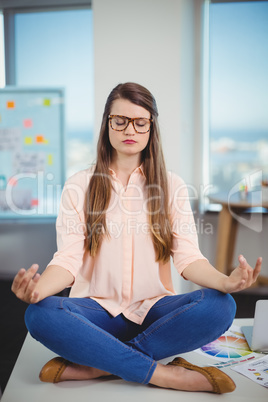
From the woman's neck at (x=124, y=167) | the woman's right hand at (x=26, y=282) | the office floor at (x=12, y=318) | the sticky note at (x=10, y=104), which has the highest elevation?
the sticky note at (x=10, y=104)

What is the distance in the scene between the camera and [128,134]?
1.51 m

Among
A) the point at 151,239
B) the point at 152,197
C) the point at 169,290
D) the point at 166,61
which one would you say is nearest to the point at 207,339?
the point at 169,290

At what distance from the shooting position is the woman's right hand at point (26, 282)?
1188mm

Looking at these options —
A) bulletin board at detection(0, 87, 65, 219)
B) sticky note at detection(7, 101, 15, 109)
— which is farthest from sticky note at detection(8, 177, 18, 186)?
sticky note at detection(7, 101, 15, 109)

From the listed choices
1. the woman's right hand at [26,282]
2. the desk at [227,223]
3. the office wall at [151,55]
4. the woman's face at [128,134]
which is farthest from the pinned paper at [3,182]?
the woman's right hand at [26,282]

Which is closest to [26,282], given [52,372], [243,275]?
[52,372]

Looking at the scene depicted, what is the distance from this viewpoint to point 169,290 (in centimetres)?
163

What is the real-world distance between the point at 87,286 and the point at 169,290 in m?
0.30

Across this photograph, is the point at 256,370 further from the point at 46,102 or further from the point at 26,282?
the point at 46,102

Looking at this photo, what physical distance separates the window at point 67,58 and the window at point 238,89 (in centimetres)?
94

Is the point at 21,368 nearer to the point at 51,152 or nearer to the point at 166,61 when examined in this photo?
the point at 166,61

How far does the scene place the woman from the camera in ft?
4.30

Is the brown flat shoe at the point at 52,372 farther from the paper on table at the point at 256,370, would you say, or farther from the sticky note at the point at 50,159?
the sticky note at the point at 50,159

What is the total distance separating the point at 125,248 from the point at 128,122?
437mm
